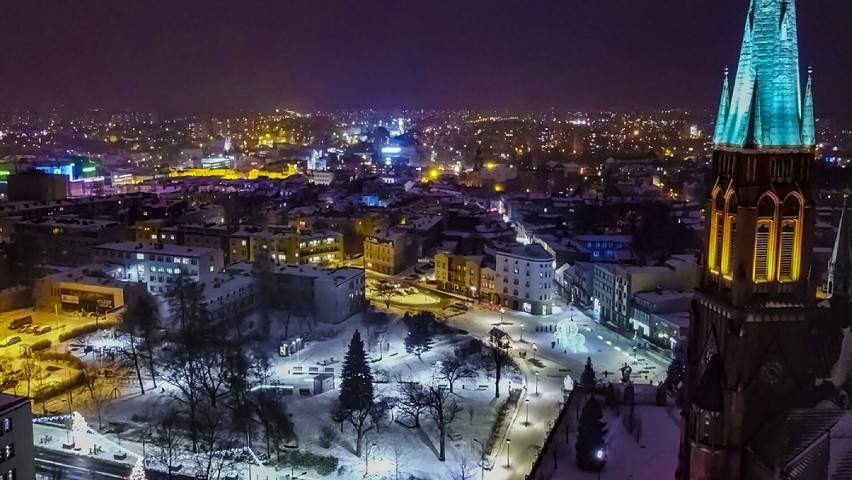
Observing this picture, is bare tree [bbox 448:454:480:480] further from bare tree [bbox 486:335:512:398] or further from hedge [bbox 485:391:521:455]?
bare tree [bbox 486:335:512:398]

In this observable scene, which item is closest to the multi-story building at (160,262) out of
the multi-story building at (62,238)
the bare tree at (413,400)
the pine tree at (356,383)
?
the multi-story building at (62,238)

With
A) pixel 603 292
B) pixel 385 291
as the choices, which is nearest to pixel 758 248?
pixel 603 292

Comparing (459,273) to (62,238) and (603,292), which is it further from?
(62,238)

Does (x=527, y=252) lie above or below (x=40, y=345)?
above

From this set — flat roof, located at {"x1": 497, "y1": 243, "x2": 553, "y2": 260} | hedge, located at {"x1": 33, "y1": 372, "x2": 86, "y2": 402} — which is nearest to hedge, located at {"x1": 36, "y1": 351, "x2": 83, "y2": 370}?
hedge, located at {"x1": 33, "y1": 372, "x2": 86, "y2": 402}

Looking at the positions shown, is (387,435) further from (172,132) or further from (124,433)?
(172,132)

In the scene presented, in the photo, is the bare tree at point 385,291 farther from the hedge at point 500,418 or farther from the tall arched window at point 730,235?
the tall arched window at point 730,235

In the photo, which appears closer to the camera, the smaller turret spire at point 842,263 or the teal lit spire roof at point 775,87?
the teal lit spire roof at point 775,87

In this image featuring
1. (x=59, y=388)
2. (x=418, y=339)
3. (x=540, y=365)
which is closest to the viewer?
(x=59, y=388)
